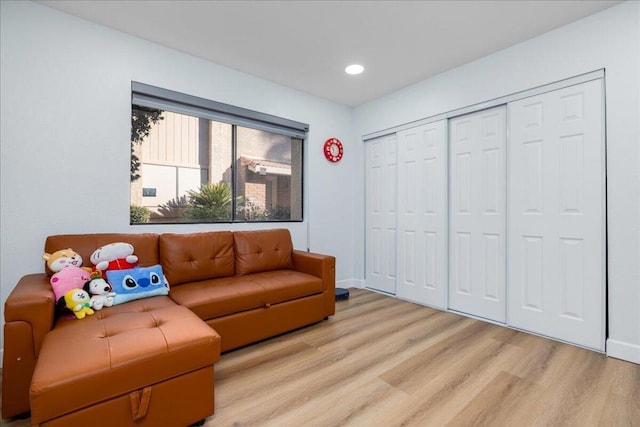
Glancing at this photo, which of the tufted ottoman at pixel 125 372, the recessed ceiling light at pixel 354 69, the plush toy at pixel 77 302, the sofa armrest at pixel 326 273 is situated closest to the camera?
the tufted ottoman at pixel 125 372

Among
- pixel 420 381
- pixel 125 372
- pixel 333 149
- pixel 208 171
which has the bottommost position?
pixel 420 381

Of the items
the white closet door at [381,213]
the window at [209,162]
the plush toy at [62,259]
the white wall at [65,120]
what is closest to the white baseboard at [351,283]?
the white closet door at [381,213]

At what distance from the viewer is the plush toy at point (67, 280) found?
175 centimetres

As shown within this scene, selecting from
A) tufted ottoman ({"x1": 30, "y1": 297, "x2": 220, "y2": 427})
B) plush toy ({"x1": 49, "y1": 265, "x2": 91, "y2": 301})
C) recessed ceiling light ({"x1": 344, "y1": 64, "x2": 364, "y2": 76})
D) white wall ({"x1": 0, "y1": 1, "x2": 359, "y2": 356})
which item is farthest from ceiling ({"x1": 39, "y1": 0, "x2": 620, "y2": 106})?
tufted ottoman ({"x1": 30, "y1": 297, "x2": 220, "y2": 427})

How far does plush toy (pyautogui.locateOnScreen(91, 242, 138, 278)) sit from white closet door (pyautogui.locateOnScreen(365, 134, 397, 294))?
2.77 metres

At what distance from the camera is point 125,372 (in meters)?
1.27

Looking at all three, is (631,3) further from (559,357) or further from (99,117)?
(99,117)

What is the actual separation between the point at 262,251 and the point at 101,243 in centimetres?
130

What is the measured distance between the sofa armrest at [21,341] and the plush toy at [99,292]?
279 mm

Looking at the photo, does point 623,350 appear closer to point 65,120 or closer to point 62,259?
point 62,259

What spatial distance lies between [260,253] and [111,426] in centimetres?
182

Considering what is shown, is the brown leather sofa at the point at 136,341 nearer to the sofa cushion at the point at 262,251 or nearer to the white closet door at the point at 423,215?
the sofa cushion at the point at 262,251

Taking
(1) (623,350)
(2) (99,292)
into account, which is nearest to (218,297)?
(2) (99,292)

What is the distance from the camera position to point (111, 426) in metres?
1.26
